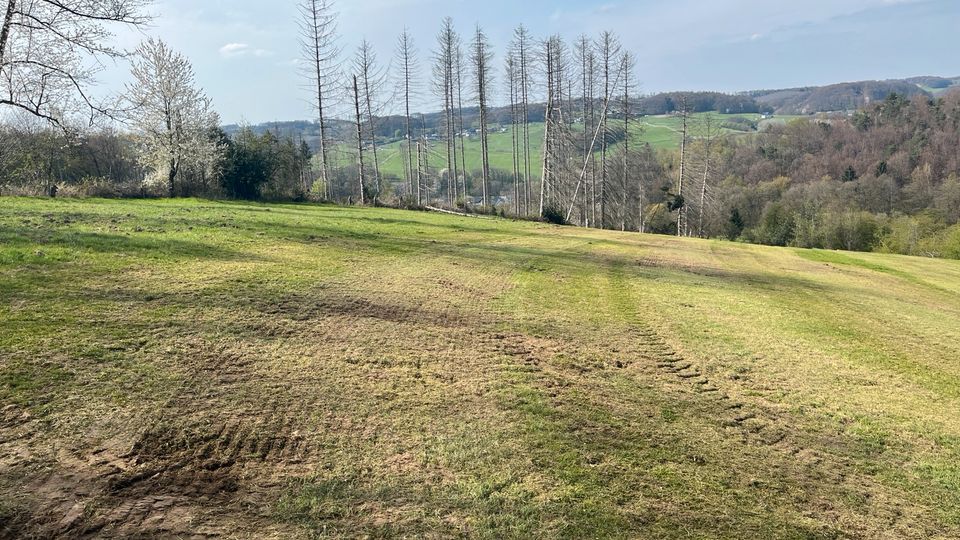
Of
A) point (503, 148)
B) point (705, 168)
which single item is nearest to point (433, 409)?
point (705, 168)

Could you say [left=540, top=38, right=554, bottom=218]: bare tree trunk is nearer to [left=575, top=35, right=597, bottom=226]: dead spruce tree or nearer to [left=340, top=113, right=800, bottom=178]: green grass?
[left=575, top=35, right=597, bottom=226]: dead spruce tree

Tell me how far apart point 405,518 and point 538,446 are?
4.58ft

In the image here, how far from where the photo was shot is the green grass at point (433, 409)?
3416 millimetres

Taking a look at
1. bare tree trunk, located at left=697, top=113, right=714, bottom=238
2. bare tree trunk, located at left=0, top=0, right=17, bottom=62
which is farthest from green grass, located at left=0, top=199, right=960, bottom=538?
bare tree trunk, located at left=697, top=113, right=714, bottom=238

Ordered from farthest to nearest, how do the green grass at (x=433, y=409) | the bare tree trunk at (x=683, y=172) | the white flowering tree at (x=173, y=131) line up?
the bare tree trunk at (x=683, y=172)
the white flowering tree at (x=173, y=131)
the green grass at (x=433, y=409)

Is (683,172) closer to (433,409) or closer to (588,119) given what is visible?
(588,119)

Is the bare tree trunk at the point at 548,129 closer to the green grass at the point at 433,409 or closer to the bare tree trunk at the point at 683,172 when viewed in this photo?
the bare tree trunk at the point at 683,172

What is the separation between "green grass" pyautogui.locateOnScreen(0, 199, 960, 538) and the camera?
3416 mm

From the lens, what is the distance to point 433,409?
480 centimetres

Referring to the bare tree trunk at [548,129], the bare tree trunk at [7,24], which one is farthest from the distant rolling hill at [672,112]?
the bare tree trunk at [7,24]

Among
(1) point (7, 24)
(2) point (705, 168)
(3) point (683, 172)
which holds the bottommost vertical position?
(3) point (683, 172)

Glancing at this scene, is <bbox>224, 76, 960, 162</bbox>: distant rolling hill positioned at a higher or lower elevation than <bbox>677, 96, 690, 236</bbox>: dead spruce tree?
higher

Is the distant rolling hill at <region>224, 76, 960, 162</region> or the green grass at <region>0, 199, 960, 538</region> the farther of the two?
the distant rolling hill at <region>224, 76, 960, 162</region>

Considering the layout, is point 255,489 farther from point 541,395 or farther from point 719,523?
point 719,523
